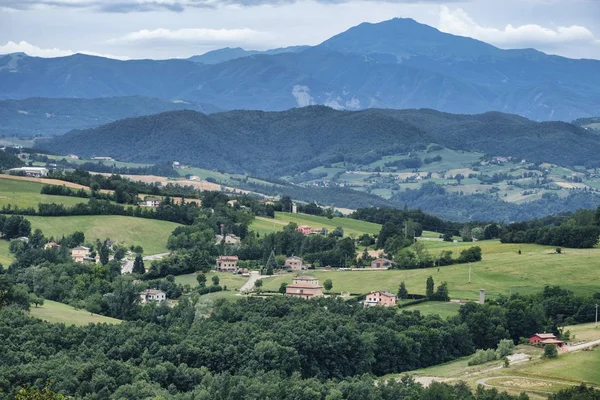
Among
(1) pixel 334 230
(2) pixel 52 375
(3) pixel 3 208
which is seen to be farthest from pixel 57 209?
(2) pixel 52 375

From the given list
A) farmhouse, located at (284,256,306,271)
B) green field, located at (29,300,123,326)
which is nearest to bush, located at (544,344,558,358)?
green field, located at (29,300,123,326)

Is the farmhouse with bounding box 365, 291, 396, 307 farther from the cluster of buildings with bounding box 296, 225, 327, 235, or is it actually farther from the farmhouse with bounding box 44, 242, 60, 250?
the cluster of buildings with bounding box 296, 225, 327, 235

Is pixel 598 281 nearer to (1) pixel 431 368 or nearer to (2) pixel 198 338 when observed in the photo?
(1) pixel 431 368

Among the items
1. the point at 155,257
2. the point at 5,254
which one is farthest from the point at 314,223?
the point at 5,254

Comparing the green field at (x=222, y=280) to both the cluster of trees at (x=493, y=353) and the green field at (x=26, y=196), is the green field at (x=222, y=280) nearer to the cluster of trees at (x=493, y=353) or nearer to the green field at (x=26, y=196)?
the cluster of trees at (x=493, y=353)

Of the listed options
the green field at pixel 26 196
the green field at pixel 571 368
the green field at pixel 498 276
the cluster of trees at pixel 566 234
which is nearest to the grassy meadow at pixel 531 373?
the green field at pixel 571 368
